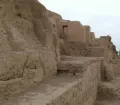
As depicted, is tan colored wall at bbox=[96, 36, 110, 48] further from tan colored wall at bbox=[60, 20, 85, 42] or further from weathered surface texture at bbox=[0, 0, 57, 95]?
weathered surface texture at bbox=[0, 0, 57, 95]

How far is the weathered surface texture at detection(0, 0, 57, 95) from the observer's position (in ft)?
13.9

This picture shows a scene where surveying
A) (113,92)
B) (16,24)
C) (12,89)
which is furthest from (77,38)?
(12,89)

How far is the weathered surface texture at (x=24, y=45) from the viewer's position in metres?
4.23

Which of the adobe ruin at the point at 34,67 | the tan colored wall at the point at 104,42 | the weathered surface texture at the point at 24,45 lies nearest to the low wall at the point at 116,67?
the tan colored wall at the point at 104,42

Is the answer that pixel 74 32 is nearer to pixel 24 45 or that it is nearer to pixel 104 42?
pixel 104 42

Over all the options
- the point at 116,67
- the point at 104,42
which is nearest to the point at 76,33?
the point at 116,67

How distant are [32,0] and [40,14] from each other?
469 millimetres

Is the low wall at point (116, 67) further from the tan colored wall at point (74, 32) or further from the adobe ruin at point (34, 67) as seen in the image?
the adobe ruin at point (34, 67)

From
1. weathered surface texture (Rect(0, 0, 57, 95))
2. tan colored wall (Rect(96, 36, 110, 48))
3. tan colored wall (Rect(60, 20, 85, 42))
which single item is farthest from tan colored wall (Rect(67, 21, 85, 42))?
weathered surface texture (Rect(0, 0, 57, 95))

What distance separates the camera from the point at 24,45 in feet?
17.5

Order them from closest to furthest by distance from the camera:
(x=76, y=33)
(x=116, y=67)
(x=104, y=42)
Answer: (x=76, y=33)
(x=116, y=67)
(x=104, y=42)

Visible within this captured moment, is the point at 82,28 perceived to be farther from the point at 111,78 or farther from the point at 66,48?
the point at 111,78

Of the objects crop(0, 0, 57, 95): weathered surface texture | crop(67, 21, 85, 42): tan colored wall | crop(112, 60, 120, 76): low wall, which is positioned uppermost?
crop(67, 21, 85, 42): tan colored wall

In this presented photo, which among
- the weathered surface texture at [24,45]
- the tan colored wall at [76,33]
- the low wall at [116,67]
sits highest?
the tan colored wall at [76,33]
